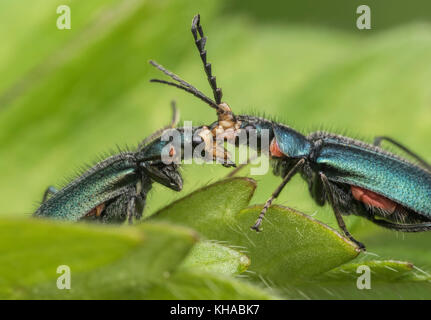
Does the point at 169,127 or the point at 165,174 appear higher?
the point at 169,127

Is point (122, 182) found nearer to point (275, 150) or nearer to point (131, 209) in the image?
point (131, 209)

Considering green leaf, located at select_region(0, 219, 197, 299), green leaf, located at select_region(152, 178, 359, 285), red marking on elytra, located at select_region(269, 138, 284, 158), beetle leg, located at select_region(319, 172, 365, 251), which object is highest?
red marking on elytra, located at select_region(269, 138, 284, 158)

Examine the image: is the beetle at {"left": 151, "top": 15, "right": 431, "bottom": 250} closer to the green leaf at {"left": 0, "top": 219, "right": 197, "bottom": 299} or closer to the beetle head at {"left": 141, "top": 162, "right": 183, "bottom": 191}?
the beetle head at {"left": 141, "top": 162, "right": 183, "bottom": 191}

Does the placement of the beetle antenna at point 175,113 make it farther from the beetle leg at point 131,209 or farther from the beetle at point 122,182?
the beetle leg at point 131,209

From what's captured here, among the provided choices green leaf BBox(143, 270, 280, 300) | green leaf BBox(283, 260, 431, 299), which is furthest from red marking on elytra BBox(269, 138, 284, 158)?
green leaf BBox(143, 270, 280, 300)

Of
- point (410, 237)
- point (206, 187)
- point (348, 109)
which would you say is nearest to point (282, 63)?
point (348, 109)

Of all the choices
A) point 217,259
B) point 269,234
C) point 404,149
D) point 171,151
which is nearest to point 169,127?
point 171,151

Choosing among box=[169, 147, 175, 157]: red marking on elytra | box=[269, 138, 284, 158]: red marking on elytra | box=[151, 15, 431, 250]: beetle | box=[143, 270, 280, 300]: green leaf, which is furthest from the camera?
box=[269, 138, 284, 158]: red marking on elytra

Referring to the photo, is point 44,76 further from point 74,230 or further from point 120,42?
point 74,230
